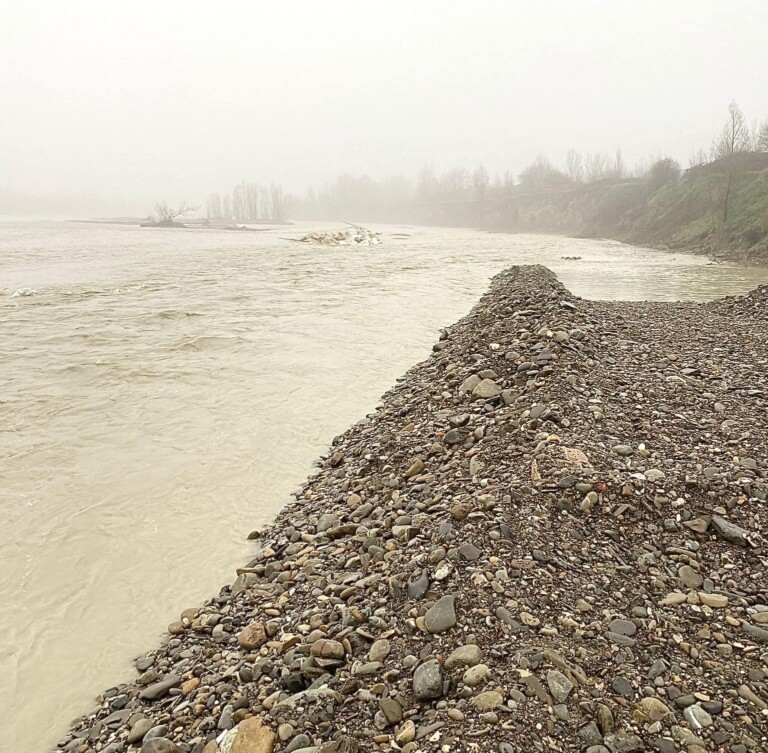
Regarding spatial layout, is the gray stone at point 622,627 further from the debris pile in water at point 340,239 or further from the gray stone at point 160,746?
the debris pile in water at point 340,239

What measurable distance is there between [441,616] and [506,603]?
1.28 feet

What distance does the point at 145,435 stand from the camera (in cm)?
740

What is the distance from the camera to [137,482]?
6.09 m

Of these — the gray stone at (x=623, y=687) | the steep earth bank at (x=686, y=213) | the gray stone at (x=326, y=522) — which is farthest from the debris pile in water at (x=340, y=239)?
the gray stone at (x=623, y=687)

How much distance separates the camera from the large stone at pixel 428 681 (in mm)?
2512

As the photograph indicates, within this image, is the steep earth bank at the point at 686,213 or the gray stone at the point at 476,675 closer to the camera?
the gray stone at the point at 476,675

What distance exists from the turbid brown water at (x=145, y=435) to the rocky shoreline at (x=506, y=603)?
58 cm

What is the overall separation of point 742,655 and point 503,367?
4675 mm

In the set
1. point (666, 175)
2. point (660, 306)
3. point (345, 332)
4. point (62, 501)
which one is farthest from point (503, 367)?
point (666, 175)

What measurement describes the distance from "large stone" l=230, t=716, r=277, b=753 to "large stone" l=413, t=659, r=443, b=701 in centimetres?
74

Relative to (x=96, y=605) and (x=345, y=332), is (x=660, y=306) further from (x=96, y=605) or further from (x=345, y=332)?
(x=96, y=605)

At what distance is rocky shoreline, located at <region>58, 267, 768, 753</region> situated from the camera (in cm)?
239

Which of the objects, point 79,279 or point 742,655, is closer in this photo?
point 742,655

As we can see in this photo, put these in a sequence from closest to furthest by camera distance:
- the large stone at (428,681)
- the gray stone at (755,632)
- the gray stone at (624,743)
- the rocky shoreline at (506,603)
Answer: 1. the gray stone at (624,743)
2. the rocky shoreline at (506,603)
3. the large stone at (428,681)
4. the gray stone at (755,632)
